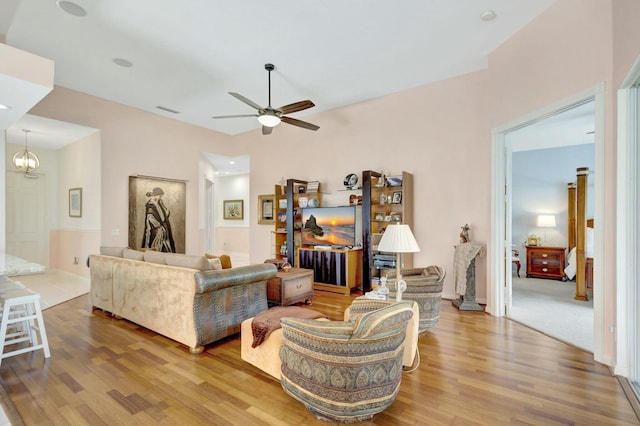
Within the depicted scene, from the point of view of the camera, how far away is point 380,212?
5488mm

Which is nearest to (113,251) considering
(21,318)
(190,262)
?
(21,318)

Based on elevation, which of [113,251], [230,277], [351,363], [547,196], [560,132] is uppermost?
[560,132]

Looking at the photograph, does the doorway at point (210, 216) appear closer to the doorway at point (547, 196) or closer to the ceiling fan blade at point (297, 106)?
the ceiling fan blade at point (297, 106)

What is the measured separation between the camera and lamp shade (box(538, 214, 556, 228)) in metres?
7.11

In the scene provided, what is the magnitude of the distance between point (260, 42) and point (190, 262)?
2843mm

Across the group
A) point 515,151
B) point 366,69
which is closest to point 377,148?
point 366,69

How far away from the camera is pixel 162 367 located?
2.67 metres

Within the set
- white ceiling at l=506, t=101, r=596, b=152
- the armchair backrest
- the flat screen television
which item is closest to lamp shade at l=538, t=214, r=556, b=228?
white ceiling at l=506, t=101, r=596, b=152

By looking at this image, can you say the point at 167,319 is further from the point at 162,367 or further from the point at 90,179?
the point at 90,179

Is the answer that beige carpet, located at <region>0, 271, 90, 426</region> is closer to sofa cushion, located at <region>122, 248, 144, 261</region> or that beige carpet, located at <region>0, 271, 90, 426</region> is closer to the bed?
sofa cushion, located at <region>122, 248, 144, 261</region>

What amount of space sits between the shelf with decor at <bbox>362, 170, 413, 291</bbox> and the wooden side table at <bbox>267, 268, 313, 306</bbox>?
1106 millimetres

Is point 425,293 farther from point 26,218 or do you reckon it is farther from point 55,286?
point 26,218

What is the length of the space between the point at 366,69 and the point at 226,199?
7353 millimetres

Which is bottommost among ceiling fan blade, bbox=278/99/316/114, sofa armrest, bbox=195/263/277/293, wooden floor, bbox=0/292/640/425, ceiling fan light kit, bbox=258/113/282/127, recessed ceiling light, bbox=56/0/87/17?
wooden floor, bbox=0/292/640/425
